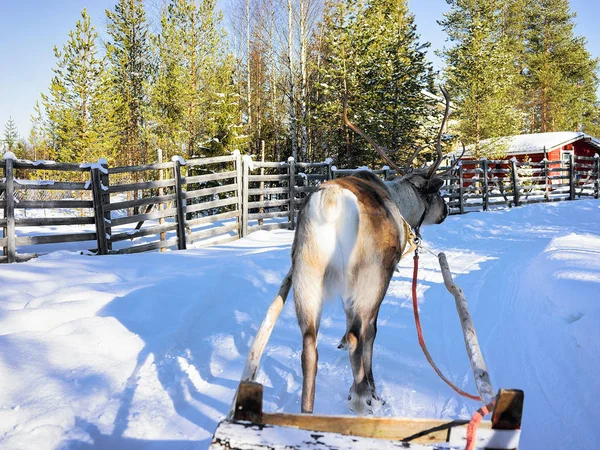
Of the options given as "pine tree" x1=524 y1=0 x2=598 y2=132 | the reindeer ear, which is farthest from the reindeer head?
"pine tree" x1=524 y1=0 x2=598 y2=132

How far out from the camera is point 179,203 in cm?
873

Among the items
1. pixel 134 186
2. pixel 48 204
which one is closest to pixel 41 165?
pixel 48 204

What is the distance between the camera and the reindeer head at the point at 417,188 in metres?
3.26

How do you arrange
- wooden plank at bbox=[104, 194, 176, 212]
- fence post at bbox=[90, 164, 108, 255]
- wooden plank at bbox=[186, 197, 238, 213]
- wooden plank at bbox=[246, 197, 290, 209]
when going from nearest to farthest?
fence post at bbox=[90, 164, 108, 255] → wooden plank at bbox=[104, 194, 176, 212] → wooden plank at bbox=[186, 197, 238, 213] → wooden plank at bbox=[246, 197, 290, 209]

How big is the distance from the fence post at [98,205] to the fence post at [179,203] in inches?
62.0

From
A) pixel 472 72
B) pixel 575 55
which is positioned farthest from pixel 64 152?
pixel 575 55

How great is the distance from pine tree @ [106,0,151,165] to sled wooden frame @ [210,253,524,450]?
2510cm

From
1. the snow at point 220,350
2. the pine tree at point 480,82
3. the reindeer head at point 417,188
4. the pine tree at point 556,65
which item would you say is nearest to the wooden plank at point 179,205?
the snow at point 220,350

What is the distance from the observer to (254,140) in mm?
26219

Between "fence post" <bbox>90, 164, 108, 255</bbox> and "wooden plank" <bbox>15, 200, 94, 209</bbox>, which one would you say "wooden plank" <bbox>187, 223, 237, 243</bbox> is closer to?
"fence post" <bbox>90, 164, 108, 255</bbox>

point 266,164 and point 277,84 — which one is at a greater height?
point 277,84

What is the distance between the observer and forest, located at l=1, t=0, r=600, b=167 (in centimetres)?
1831

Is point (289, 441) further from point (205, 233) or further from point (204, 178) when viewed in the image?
point (204, 178)

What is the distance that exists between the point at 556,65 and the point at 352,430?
41.6 metres
